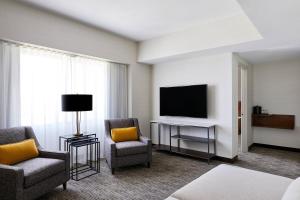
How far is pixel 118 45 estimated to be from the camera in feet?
14.1

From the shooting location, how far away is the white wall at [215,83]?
383 centimetres

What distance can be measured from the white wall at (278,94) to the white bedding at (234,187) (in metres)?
3.90

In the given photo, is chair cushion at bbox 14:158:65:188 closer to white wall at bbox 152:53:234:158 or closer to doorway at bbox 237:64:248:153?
white wall at bbox 152:53:234:158

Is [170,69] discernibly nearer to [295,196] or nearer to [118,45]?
[118,45]

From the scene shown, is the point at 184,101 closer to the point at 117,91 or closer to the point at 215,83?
the point at 215,83

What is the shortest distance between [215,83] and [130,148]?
87.6 inches

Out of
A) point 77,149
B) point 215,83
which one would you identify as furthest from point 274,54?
point 77,149

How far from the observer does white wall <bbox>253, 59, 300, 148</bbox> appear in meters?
4.68

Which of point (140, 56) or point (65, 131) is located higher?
point (140, 56)

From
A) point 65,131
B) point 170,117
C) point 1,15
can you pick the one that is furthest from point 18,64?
point 170,117

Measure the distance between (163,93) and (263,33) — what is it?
250cm

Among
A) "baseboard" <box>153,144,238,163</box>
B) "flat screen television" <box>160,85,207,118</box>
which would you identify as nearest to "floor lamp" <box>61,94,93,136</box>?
"flat screen television" <box>160,85,207,118</box>

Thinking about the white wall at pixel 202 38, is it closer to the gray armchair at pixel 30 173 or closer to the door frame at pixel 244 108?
the door frame at pixel 244 108

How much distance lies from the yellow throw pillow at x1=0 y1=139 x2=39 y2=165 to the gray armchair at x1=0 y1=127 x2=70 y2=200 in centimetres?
7
